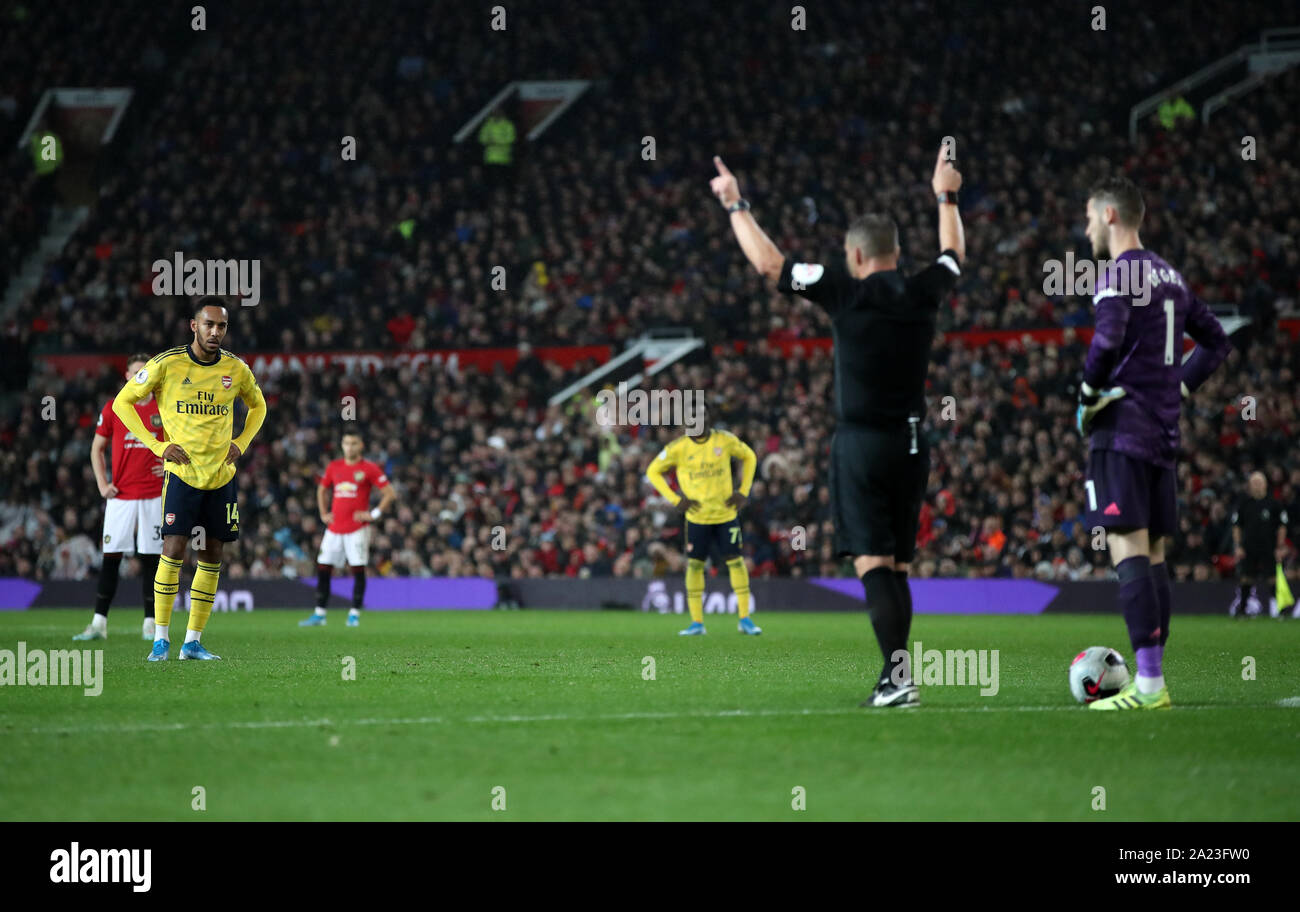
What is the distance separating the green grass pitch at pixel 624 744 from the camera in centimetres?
523

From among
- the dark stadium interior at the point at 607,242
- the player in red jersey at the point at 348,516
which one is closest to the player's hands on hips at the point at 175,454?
the player in red jersey at the point at 348,516

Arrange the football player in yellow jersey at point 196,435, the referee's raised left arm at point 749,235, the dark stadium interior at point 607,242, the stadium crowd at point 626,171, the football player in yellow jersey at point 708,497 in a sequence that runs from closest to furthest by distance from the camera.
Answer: the referee's raised left arm at point 749,235, the football player in yellow jersey at point 196,435, the football player in yellow jersey at point 708,497, the dark stadium interior at point 607,242, the stadium crowd at point 626,171

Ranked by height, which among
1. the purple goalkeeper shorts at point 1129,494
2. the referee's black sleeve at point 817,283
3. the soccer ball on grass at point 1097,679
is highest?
the referee's black sleeve at point 817,283

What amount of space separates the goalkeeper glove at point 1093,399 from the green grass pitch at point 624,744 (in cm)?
151

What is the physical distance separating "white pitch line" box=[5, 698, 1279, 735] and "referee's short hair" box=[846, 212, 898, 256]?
2.33 metres

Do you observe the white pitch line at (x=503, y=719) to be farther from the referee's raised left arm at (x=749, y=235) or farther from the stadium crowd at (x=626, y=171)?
the stadium crowd at (x=626, y=171)

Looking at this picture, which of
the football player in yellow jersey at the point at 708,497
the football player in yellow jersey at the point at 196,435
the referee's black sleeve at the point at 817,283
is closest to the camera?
the referee's black sleeve at the point at 817,283

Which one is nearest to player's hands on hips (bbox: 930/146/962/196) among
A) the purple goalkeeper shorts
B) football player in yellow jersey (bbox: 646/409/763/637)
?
the purple goalkeeper shorts

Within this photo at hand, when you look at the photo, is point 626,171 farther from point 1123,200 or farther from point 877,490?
point 877,490

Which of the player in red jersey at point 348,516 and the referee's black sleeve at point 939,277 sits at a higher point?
the referee's black sleeve at point 939,277

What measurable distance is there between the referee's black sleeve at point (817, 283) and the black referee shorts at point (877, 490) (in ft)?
2.18

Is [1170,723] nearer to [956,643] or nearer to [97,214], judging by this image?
[956,643]

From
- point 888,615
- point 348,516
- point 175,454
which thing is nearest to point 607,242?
point 348,516

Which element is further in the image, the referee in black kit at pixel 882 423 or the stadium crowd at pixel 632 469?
the stadium crowd at pixel 632 469
